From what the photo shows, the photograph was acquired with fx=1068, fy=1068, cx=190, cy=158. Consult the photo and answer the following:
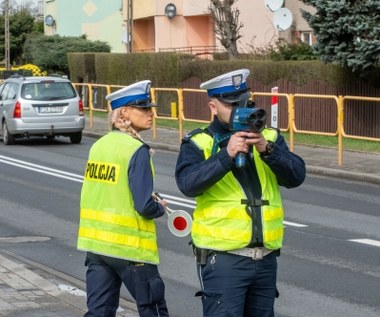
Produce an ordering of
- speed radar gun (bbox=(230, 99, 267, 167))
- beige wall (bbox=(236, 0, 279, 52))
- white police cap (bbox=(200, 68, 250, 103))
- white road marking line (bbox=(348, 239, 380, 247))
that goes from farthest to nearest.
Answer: beige wall (bbox=(236, 0, 279, 52))
white road marking line (bbox=(348, 239, 380, 247))
white police cap (bbox=(200, 68, 250, 103))
speed radar gun (bbox=(230, 99, 267, 167))

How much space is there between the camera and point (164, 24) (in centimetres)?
5088

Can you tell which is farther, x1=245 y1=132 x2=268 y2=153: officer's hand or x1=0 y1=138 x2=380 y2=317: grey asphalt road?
x1=0 y1=138 x2=380 y2=317: grey asphalt road

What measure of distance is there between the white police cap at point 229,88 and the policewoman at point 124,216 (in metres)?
0.82

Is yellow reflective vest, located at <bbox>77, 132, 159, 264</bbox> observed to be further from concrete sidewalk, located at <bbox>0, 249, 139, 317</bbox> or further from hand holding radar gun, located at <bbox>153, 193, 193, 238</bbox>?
concrete sidewalk, located at <bbox>0, 249, 139, 317</bbox>

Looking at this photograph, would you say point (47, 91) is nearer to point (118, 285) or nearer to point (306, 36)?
point (306, 36)

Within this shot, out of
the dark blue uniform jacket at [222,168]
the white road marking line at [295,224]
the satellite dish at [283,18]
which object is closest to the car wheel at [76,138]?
the satellite dish at [283,18]

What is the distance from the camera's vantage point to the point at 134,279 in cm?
566

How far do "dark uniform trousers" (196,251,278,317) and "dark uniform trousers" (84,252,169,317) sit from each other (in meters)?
0.64

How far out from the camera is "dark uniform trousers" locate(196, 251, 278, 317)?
4922 millimetres

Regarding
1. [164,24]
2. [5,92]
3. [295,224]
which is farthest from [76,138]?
[164,24]

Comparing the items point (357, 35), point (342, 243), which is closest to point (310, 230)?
point (342, 243)

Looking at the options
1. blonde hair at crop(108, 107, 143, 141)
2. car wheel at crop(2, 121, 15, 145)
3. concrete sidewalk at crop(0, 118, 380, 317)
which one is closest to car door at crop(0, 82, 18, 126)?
car wheel at crop(2, 121, 15, 145)

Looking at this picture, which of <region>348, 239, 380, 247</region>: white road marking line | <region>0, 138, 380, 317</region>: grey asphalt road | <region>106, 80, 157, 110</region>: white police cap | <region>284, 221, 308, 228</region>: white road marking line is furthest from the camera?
<region>284, 221, 308, 228</region>: white road marking line

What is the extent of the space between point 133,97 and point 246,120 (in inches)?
46.8
